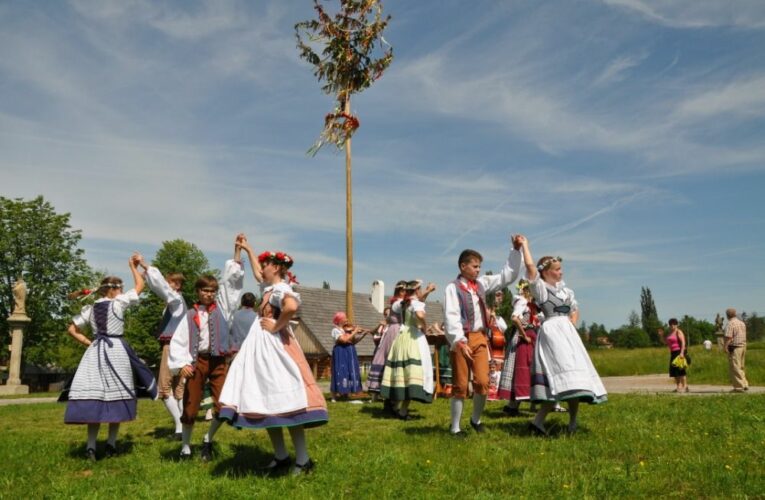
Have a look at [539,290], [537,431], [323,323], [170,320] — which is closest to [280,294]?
[170,320]

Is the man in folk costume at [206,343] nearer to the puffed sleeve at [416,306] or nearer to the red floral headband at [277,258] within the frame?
the red floral headband at [277,258]

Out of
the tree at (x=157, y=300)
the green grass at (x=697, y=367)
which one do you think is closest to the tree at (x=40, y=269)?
the tree at (x=157, y=300)

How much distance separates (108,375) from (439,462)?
358cm

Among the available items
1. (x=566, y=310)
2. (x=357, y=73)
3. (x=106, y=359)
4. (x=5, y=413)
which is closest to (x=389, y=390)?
(x=566, y=310)

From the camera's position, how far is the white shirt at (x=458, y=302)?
6.67 m

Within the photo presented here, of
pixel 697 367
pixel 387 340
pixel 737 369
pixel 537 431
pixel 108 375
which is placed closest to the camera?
pixel 108 375

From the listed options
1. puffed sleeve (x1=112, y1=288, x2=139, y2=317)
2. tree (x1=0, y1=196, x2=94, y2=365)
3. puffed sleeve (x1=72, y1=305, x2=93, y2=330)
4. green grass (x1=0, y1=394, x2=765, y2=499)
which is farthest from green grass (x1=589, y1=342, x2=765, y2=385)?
tree (x1=0, y1=196, x2=94, y2=365)

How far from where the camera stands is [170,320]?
741 centimetres

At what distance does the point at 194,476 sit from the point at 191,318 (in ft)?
6.25

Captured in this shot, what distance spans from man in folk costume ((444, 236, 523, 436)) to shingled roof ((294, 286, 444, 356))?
29.4 m

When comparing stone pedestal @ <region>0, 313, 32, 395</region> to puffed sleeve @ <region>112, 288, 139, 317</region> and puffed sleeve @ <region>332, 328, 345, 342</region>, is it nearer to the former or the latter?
puffed sleeve @ <region>332, 328, 345, 342</region>

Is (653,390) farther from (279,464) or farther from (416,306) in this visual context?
(279,464)

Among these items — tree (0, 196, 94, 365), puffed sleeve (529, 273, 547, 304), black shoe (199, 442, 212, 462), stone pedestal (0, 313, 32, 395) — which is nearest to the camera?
black shoe (199, 442, 212, 462)

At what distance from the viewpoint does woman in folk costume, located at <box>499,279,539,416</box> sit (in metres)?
8.79
